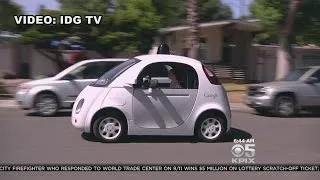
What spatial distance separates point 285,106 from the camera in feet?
38.9

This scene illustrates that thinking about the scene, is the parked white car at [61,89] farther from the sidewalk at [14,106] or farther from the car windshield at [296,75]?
the car windshield at [296,75]

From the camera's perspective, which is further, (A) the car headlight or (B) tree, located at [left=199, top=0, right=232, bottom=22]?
(B) tree, located at [left=199, top=0, right=232, bottom=22]

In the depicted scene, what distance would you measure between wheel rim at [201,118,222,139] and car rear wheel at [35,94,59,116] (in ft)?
14.9

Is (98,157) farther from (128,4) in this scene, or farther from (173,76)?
(128,4)

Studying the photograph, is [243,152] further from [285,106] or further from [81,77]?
[285,106]

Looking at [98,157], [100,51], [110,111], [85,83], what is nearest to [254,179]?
[98,157]

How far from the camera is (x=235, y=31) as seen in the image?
2331 cm

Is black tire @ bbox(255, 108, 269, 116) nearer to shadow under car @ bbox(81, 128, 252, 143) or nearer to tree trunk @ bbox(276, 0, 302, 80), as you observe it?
tree trunk @ bbox(276, 0, 302, 80)

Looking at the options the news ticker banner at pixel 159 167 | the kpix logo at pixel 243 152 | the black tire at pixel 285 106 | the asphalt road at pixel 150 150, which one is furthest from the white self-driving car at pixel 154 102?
the black tire at pixel 285 106

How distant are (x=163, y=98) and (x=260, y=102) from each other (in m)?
5.77

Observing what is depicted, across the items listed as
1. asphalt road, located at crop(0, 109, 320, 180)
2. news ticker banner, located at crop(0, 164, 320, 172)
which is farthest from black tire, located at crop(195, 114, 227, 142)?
news ticker banner, located at crop(0, 164, 320, 172)

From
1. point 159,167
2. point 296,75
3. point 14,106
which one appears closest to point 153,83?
point 159,167

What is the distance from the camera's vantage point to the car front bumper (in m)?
12.1

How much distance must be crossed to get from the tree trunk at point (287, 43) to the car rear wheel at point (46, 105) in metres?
7.36
